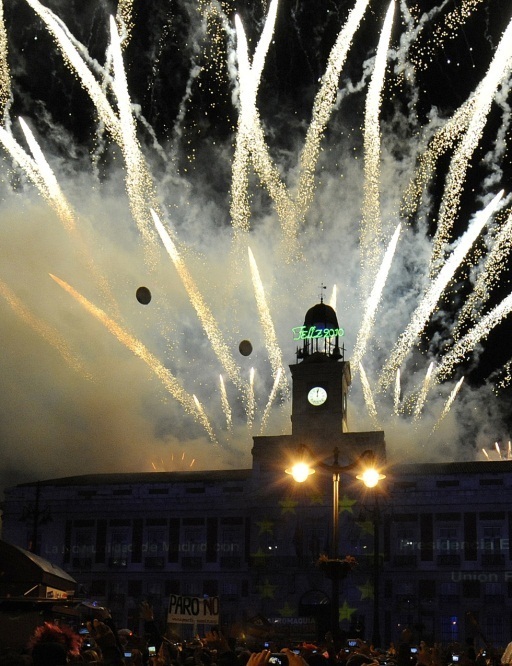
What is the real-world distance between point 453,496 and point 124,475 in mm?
27696

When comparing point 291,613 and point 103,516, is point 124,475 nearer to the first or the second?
point 103,516

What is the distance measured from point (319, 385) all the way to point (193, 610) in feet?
162

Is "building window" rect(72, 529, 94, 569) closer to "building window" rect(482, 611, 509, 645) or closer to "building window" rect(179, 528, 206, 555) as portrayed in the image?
"building window" rect(179, 528, 206, 555)

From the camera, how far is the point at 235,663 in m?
12.6

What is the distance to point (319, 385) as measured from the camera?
66812 mm

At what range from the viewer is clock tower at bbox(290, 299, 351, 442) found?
66062mm

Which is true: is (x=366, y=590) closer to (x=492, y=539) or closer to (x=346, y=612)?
(x=346, y=612)

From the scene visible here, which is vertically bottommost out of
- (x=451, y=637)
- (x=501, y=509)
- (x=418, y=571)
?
(x=451, y=637)

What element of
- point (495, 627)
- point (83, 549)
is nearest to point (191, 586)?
point (83, 549)

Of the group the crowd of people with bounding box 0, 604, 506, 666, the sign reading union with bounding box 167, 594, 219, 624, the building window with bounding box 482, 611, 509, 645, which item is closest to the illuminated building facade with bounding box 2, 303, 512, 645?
the building window with bounding box 482, 611, 509, 645

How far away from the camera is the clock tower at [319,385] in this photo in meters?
66.1

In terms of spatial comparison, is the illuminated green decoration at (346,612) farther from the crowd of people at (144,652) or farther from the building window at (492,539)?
the crowd of people at (144,652)

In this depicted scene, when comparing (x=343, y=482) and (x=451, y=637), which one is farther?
(x=343, y=482)

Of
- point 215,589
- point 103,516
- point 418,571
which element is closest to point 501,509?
point 418,571
